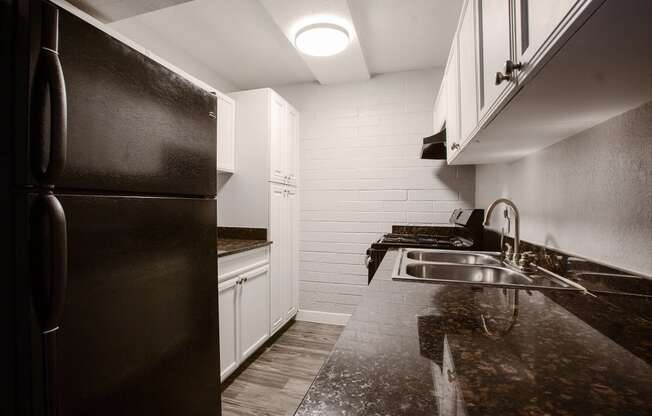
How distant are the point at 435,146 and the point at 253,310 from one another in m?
1.90

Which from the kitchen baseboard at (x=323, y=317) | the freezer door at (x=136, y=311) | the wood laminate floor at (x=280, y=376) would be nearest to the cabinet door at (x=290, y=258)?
the kitchen baseboard at (x=323, y=317)

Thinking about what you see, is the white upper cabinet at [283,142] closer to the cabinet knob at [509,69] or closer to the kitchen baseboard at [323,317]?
the kitchen baseboard at [323,317]

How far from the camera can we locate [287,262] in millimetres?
2910

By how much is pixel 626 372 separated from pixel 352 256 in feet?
A: 8.47

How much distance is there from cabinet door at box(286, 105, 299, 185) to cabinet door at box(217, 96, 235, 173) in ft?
1.79

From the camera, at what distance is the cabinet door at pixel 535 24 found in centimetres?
50

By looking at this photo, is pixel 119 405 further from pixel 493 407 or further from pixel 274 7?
pixel 274 7

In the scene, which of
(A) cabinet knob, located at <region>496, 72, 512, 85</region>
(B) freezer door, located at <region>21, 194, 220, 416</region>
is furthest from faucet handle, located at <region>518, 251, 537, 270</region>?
(B) freezer door, located at <region>21, 194, 220, 416</region>

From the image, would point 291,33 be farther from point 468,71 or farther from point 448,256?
point 448,256

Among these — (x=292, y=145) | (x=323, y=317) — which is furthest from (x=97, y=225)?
(x=323, y=317)

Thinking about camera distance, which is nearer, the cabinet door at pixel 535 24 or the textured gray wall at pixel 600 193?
the cabinet door at pixel 535 24

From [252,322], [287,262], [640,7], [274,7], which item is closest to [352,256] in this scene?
[287,262]

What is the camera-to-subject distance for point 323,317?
309cm

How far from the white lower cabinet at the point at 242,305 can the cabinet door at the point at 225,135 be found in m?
0.77
